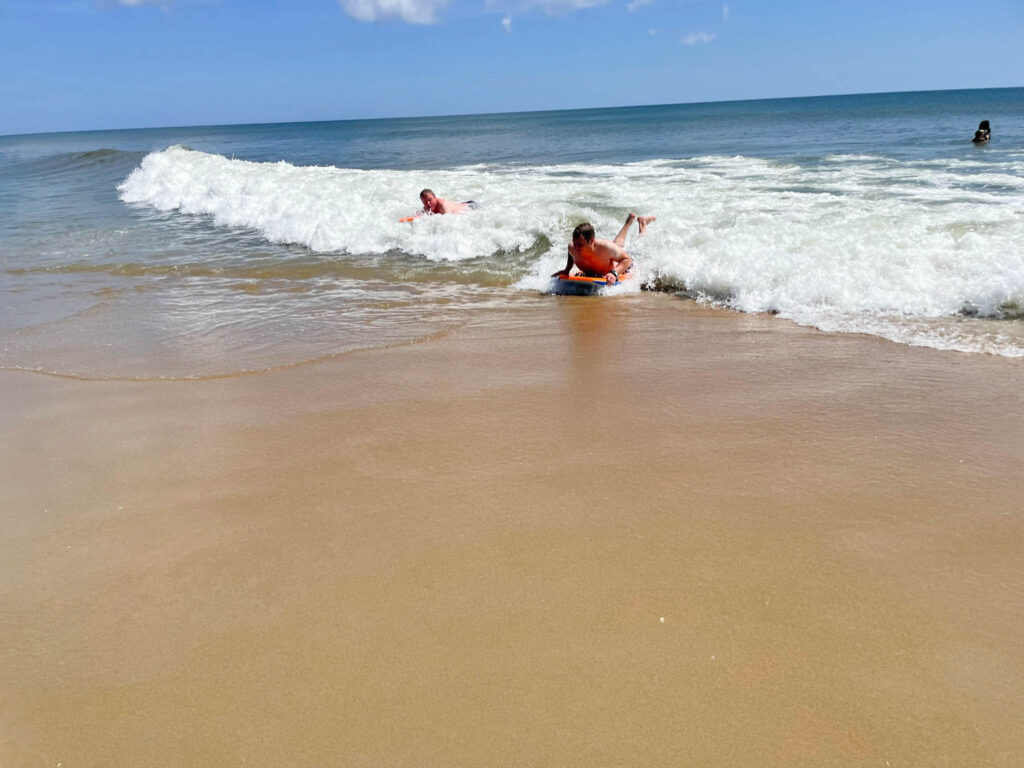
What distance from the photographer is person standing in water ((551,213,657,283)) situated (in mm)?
7621

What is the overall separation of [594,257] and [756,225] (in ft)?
8.51

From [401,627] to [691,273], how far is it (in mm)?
5855

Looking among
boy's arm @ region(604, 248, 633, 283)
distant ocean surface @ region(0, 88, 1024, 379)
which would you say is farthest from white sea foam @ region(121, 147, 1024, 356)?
boy's arm @ region(604, 248, 633, 283)

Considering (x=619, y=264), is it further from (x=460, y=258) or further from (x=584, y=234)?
(x=460, y=258)

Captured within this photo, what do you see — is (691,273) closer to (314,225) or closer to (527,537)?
(527,537)

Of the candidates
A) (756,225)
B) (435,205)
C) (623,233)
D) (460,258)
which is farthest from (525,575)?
(435,205)

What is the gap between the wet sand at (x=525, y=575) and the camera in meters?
2.09

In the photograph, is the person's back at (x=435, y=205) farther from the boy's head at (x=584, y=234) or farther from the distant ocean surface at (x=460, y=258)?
the boy's head at (x=584, y=234)

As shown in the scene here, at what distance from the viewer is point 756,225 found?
8.97 metres

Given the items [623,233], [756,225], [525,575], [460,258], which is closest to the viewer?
[525,575]

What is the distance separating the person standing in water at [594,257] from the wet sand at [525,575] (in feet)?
10.7

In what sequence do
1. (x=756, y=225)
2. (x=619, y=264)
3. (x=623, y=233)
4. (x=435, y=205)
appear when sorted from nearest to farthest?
(x=619, y=264) → (x=623, y=233) → (x=756, y=225) → (x=435, y=205)

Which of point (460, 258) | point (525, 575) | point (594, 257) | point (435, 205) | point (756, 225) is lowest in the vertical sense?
point (525, 575)

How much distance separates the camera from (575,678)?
224 cm
